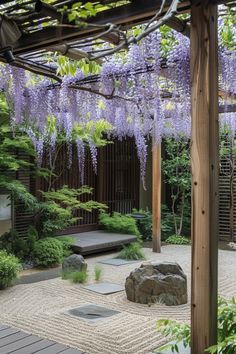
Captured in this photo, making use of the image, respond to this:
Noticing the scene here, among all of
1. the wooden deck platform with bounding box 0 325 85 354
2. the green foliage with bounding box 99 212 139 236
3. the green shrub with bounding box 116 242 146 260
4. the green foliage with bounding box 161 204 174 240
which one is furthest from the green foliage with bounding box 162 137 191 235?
the wooden deck platform with bounding box 0 325 85 354

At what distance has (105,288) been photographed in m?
4.73

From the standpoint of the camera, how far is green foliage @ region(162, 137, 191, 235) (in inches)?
339

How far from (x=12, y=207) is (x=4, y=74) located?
3.10m

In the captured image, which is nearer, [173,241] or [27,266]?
[27,266]

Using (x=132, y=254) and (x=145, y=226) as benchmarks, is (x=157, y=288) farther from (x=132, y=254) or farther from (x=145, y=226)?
(x=145, y=226)

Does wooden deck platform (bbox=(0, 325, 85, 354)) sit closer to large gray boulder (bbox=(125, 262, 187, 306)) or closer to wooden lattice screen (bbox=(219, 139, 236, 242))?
large gray boulder (bbox=(125, 262, 187, 306))

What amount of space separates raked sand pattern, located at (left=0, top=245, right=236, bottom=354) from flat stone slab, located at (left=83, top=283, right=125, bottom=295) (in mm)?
85

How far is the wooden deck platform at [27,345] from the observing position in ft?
9.05

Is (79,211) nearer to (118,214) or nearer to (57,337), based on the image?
(118,214)

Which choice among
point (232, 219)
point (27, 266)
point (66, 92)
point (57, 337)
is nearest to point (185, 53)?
point (66, 92)

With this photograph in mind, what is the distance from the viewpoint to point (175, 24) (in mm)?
2176

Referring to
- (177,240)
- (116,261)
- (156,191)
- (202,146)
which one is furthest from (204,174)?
(177,240)

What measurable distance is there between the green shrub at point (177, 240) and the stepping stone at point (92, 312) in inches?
175

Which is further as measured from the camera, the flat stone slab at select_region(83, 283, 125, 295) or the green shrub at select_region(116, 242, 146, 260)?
the green shrub at select_region(116, 242, 146, 260)
